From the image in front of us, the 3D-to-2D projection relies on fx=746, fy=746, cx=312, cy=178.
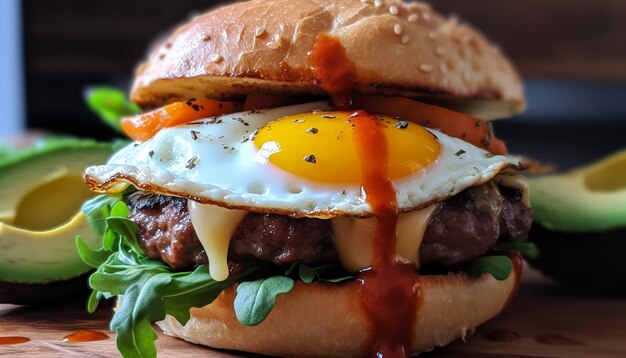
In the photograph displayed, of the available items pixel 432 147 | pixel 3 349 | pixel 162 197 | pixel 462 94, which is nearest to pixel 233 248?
pixel 162 197

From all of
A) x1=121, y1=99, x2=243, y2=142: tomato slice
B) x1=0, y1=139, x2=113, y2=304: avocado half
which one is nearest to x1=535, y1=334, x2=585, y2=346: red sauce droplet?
x1=121, y1=99, x2=243, y2=142: tomato slice

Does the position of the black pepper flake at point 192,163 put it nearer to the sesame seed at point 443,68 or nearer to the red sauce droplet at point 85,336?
the red sauce droplet at point 85,336

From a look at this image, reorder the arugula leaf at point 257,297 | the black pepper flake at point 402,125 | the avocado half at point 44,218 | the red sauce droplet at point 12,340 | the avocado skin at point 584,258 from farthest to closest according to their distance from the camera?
the avocado skin at point 584,258 < the avocado half at point 44,218 < the red sauce droplet at point 12,340 < the black pepper flake at point 402,125 < the arugula leaf at point 257,297

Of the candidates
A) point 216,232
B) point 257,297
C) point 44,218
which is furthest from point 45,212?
point 257,297

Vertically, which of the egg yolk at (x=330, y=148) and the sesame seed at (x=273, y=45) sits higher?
the sesame seed at (x=273, y=45)

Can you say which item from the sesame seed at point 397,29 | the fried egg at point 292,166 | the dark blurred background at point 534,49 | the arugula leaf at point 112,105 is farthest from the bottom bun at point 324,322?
the dark blurred background at point 534,49

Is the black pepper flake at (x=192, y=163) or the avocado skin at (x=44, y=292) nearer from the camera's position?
the black pepper flake at (x=192, y=163)

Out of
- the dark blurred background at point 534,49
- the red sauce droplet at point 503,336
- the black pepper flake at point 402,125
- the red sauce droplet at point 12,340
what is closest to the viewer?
the black pepper flake at point 402,125
